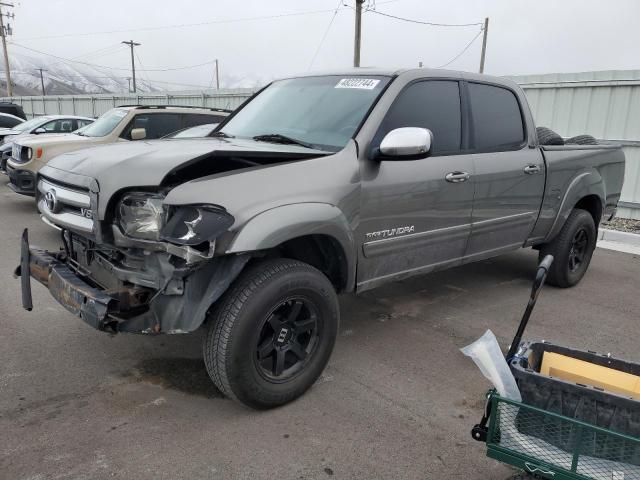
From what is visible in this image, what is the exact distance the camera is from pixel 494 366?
78.7 inches

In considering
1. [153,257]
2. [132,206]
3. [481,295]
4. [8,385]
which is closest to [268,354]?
[153,257]

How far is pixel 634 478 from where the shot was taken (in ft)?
5.98

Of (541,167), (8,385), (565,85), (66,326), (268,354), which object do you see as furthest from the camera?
(565,85)

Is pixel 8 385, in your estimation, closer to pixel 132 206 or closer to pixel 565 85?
pixel 132 206

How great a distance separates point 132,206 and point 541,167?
3.38 metres

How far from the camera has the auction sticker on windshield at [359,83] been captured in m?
3.43

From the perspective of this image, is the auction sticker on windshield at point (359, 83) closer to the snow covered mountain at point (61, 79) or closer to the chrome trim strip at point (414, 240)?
the chrome trim strip at point (414, 240)

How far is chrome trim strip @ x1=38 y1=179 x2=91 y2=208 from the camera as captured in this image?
8.91ft

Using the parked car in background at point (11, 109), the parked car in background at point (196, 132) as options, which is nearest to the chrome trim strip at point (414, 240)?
the parked car in background at point (196, 132)

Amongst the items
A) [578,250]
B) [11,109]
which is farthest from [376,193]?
[11,109]

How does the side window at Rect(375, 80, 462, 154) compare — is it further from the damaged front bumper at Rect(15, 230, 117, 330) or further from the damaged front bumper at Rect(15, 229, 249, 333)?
the damaged front bumper at Rect(15, 230, 117, 330)

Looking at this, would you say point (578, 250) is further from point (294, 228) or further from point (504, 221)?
point (294, 228)

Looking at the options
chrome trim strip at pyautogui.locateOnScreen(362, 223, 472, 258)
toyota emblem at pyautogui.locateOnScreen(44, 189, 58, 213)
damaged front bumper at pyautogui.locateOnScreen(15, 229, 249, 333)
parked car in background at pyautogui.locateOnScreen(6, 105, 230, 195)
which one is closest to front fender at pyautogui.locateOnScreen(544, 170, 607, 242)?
chrome trim strip at pyautogui.locateOnScreen(362, 223, 472, 258)

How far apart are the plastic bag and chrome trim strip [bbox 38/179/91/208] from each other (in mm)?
2006
